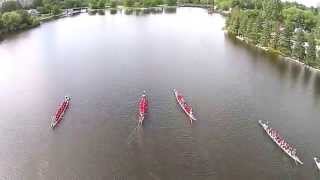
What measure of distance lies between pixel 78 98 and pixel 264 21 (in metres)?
19.4

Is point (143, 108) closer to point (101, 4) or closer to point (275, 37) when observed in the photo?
point (275, 37)

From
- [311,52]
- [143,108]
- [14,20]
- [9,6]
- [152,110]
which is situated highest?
[9,6]

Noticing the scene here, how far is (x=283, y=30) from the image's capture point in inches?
1379

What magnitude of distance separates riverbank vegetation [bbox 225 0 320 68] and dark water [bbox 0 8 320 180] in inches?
54.7

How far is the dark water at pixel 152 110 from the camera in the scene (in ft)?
60.3

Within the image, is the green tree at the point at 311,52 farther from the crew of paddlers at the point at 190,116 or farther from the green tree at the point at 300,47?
the crew of paddlers at the point at 190,116

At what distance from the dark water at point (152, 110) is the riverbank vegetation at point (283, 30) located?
4.56 ft

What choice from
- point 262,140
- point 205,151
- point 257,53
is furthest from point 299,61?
point 205,151

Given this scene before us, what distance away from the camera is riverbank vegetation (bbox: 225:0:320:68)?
32188 millimetres

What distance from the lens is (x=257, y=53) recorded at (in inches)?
1399

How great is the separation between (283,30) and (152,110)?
53.6 ft

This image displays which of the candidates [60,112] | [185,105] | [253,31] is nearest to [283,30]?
[253,31]

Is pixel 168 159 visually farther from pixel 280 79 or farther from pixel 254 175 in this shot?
pixel 280 79

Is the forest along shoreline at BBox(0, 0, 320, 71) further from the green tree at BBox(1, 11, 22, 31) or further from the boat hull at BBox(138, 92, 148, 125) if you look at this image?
the boat hull at BBox(138, 92, 148, 125)
